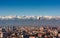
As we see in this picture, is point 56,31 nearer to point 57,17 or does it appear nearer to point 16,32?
point 16,32

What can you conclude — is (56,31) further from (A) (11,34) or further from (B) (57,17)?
(B) (57,17)

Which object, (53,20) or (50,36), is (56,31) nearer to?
(50,36)

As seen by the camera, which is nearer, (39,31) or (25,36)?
(25,36)

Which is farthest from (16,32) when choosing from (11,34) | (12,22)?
(12,22)

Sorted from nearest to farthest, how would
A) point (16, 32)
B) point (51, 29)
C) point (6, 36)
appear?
point (6, 36) → point (16, 32) → point (51, 29)

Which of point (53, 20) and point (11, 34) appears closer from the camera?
point (11, 34)

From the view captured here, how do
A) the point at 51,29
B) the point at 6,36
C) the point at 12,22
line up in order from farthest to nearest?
the point at 12,22 → the point at 51,29 → the point at 6,36

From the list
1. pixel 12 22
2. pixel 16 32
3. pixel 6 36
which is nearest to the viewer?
pixel 6 36

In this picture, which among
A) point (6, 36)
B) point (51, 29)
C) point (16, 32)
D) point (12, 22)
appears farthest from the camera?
point (12, 22)
